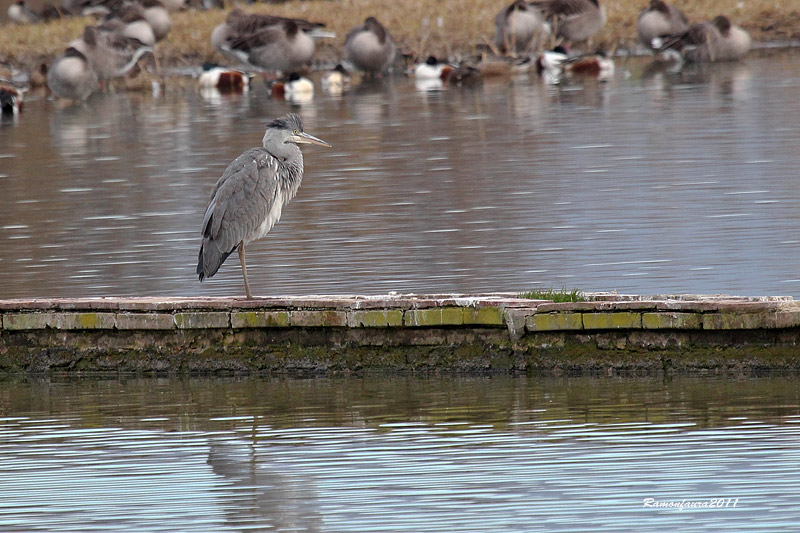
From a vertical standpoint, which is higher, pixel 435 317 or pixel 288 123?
pixel 288 123

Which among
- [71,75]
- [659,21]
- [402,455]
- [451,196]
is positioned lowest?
[451,196]

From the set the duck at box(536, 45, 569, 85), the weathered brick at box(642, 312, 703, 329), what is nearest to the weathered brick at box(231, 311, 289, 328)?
the weathered brick at box(642, 312, 703, 329)

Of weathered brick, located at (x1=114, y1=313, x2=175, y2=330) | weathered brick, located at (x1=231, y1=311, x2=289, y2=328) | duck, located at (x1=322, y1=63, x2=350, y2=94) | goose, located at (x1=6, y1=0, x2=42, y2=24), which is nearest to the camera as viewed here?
weathered brick, located at (x1=231, y1=311, x2=289, y2=328)

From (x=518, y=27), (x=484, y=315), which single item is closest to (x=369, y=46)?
(x=518, y=27)

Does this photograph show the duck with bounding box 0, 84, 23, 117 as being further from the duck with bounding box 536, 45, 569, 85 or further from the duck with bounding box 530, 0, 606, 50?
the duck with bounding box 530, 0, 606, 50

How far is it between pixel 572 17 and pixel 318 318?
3244cm

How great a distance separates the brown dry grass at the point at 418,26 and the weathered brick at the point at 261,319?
105 ft

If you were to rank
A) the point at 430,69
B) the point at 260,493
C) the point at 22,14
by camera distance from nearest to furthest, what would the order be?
the point at 260,493
the point at 430,69
the point at 22,14

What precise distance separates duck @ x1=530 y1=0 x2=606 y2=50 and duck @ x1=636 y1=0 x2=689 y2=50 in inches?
49.6

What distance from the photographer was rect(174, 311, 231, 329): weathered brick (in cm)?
1063

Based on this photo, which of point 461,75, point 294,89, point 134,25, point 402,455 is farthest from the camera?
point 134,25

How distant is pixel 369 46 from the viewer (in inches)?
1576

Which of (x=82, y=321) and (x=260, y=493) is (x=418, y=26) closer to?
(x=82, y=321)

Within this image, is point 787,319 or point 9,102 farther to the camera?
point 9,102
